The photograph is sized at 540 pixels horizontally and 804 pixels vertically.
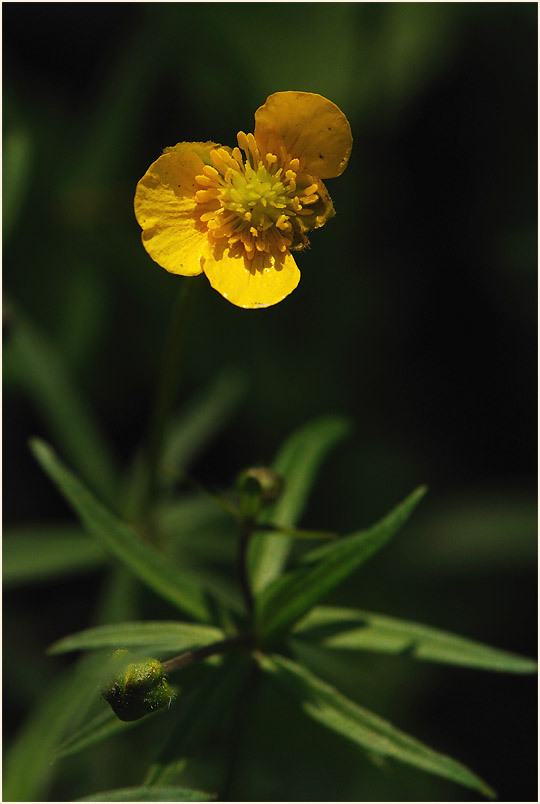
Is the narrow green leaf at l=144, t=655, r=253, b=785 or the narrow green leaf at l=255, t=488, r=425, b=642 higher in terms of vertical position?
the narrow green leaf at l=255, t=488, r=425, b=642

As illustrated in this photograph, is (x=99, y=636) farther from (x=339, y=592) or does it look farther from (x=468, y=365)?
(x=468, y=365)

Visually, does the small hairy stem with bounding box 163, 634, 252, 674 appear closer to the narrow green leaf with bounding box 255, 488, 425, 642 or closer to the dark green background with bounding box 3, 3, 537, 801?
the narrow green leaf with bounding box 255, 488, 425, 642

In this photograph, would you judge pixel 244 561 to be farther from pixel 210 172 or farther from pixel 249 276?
pixel 210 172

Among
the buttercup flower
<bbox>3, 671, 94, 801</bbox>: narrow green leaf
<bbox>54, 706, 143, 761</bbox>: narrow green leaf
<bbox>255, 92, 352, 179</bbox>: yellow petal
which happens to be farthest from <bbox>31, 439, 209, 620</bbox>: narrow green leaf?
<bbox>255, 92, 352, 179</bbox>: yellow petal

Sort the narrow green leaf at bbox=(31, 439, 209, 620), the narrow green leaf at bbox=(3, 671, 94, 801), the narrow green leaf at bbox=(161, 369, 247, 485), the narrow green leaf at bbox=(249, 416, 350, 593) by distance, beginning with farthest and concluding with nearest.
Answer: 1. the narrow green leaf at bbox=(161, 369, 247, 485)
2. the narrow green leaf at bbox=(3, 671, 94, 801)
3. the narrow green leaf at bbox=(249, 416, 350, 593)
4. the narrow green leaf at bbox=(31, 439, 209, 620)

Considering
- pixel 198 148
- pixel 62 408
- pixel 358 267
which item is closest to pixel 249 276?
pixel 198 148

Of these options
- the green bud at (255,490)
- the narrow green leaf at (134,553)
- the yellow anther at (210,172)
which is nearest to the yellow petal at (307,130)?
the yellow anther at (210,172)
